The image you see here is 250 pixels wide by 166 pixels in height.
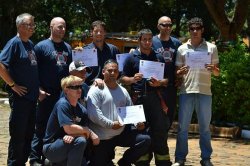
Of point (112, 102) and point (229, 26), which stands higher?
point (229, 26)

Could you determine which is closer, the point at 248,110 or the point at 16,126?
the point at 16,126

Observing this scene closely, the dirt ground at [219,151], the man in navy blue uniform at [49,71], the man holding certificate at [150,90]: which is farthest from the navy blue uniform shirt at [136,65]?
the dirt ground at [219,151]

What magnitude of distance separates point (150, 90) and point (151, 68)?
1.24 feet

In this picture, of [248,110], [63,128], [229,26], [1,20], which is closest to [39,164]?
[63,128]

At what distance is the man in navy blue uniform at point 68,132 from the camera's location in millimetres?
5973

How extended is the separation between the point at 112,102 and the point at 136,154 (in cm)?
77

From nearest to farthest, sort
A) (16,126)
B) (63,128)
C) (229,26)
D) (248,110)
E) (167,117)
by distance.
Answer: (63,128), (16,126), (167,117), (248,110), (229,26)

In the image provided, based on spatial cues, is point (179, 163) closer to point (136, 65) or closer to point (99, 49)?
point (136, 65)

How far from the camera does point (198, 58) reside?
7223 mm

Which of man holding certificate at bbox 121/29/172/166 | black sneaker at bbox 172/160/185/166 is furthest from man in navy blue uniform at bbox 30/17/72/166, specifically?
black sneaker at bbox 172/160/185/166

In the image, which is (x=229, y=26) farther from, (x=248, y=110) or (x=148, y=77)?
(x=148, y=77)

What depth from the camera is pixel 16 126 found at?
260 inches

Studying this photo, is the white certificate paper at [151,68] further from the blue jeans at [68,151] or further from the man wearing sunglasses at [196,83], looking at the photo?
the blue jeans at [68,151]

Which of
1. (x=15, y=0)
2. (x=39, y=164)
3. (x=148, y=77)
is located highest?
(x=15, y=0)
